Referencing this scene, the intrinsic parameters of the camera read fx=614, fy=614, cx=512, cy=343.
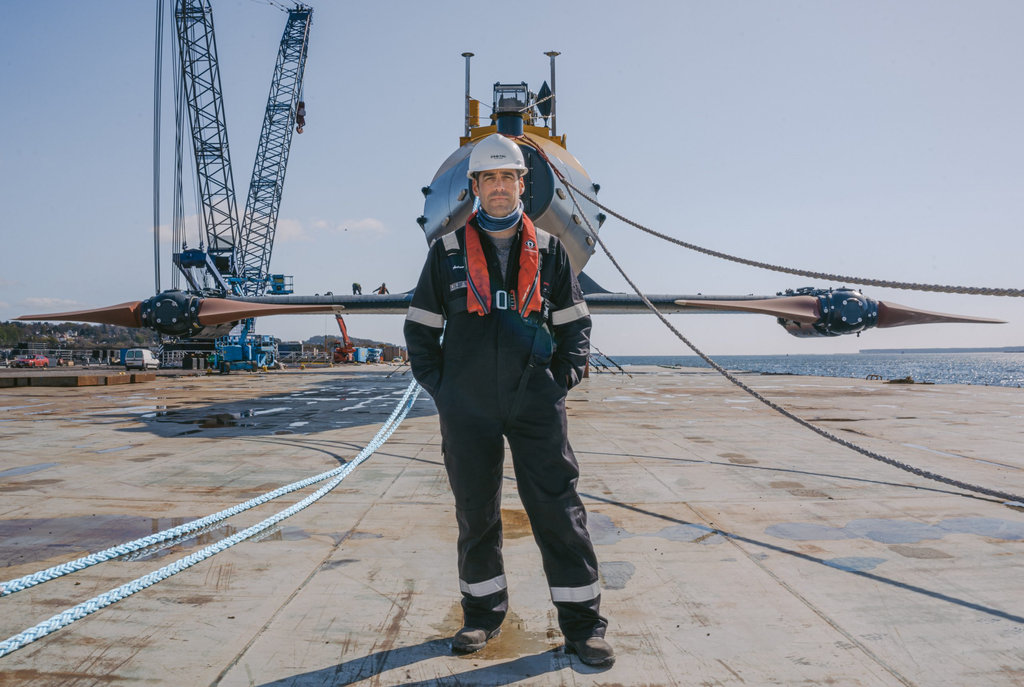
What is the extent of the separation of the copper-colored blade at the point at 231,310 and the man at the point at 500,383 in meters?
12.3

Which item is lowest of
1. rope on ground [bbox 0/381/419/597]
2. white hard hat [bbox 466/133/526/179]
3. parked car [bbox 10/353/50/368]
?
parked car [bbox 10/353/50/368]

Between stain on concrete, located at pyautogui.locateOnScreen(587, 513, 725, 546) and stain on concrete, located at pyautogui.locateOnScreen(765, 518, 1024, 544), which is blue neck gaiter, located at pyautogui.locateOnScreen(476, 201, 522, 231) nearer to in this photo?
stain on concrete, located at pyautogui.locateOnScreen(587, 513, 725, 546)

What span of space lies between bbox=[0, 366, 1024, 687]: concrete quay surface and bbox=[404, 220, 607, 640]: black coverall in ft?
0.97

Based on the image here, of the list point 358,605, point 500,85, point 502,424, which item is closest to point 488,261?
point 502,424

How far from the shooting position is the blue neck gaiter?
3025mm

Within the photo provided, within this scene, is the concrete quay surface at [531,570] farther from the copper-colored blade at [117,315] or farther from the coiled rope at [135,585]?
the copper-colored blade at [117,315]

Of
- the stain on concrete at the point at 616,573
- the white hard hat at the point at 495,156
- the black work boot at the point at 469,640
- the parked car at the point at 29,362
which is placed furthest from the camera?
the parked car at the point at 29,362

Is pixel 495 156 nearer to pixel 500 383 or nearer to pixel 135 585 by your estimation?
pixel 500 383

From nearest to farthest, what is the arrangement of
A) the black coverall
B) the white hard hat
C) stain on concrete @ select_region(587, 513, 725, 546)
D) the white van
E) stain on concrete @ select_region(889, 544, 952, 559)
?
1. the black coverall
2. the white hard hat
3. stain on concrete @ select_region(889, 544, 952, 559)
4. stain on concrete @ select_region(587, 513, 725, 546)
5. the white van

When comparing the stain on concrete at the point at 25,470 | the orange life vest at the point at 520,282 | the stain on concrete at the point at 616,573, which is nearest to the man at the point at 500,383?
the orange life vest at the point at 520,282

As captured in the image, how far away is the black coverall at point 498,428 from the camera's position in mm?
2785

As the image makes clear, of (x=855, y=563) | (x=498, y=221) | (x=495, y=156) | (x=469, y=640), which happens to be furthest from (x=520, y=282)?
(x=855, y=563)

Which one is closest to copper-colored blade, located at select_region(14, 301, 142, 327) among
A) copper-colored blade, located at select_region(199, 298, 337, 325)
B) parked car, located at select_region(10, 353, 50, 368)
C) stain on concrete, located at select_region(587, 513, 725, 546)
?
copper-colored blade, located at select_region(199, 298, 337, 325)

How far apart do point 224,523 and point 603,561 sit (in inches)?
107
